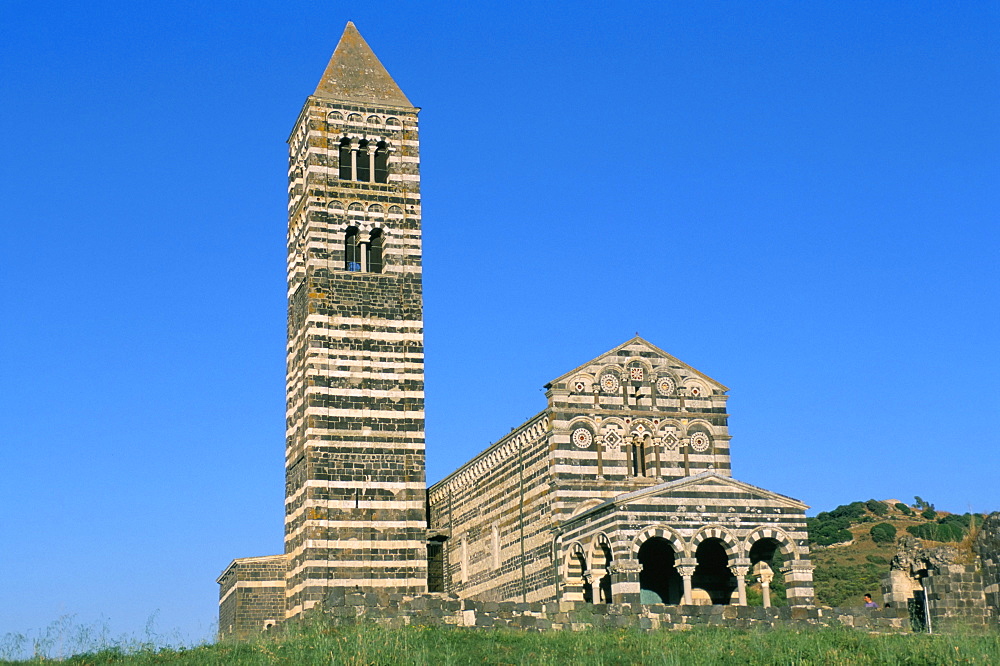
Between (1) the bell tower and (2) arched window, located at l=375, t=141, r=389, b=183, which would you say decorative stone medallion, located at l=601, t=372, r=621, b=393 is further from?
(2) arched window, located at l=375, t=141, r=389, b=183

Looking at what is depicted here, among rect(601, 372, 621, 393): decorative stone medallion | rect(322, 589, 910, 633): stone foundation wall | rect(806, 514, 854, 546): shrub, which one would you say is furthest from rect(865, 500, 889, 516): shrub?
rect(322, 589, 910, 633): stone foundation wall

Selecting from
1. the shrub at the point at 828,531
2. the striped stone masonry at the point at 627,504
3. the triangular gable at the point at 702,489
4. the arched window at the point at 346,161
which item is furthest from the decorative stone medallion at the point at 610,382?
the shrub at the point at 828,531

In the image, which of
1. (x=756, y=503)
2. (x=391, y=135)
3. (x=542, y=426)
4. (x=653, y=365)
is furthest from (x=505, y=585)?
(x=391, y=135)

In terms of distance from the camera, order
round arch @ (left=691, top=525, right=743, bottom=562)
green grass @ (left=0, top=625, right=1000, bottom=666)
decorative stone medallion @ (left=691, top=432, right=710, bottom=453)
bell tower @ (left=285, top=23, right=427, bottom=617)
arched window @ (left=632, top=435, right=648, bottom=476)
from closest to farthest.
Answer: green grass @ (left=0, top=625, right=1000, bottom=666) → round arch @ (left=691, top=525, right=743, bottom=562) → bell tower @ (left=285, top=23, right=427, bottom=617) → arched window @ (left=632, top=435, right=648, bottom=476) → decorative stone medallion @ (left=691, top=432, right=710, bottom=453)

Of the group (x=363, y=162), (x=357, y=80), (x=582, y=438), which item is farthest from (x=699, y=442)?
(x=357, y=80)

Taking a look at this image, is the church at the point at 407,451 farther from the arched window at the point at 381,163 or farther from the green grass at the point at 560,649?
the green grass at the point at 560,649

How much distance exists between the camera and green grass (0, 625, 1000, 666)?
60.8 feet

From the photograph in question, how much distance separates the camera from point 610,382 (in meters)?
39.1

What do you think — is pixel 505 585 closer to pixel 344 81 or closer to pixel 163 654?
pixel 344 81

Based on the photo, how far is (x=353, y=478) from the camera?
34.0 metres

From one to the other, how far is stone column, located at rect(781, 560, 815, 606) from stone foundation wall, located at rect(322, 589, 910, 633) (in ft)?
19.9

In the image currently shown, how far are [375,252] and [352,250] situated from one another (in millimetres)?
689

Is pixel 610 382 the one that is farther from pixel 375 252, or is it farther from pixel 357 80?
pixel 357 80

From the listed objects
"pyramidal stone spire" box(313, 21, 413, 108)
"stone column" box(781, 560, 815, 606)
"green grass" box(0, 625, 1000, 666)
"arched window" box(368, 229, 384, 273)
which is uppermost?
"pyramidal stone spire" box(313, 21, 413, 108)
